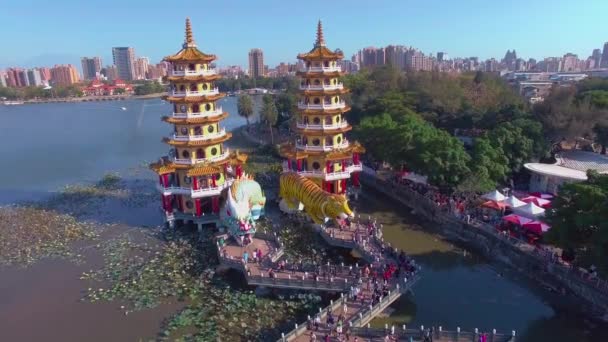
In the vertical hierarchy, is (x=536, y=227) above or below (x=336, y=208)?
below

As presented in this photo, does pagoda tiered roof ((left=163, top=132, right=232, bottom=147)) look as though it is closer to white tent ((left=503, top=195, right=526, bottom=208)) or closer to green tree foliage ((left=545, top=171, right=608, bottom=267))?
white tent ((left=503, top=195, right=526, bottom=208))

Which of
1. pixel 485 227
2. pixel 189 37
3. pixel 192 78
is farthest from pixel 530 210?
pixel 189 37

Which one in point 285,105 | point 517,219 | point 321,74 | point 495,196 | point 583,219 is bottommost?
point 517,219

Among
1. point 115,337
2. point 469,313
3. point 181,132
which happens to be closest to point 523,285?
point 469,313

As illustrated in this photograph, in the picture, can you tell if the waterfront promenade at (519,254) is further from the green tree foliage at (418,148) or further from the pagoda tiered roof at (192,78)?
the pagoda tiered roof at (192,78)

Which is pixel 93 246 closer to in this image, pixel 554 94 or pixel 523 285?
pixel 523 285

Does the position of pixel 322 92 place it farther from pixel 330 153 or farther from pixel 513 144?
pixel 513 144

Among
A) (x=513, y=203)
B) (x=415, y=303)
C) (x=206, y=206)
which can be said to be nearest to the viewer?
(x=415, y=303)

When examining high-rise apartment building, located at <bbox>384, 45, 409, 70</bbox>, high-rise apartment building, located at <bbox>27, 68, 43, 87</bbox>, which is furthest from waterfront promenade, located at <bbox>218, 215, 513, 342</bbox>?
high-rise apartment building, located at <bbox>27, 68, 43, 87</bbox>
